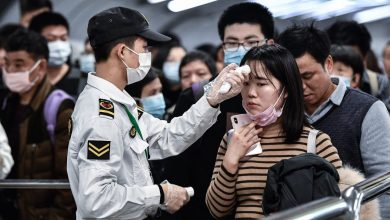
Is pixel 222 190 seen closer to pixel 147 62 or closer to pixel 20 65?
pixel 147 62

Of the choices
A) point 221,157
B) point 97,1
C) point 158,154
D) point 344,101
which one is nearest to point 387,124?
point 344,101

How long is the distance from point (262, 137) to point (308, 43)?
2.56 feet

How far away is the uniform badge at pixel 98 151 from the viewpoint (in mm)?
3225

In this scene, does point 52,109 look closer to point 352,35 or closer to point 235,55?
point 235,55

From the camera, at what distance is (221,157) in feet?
11.9

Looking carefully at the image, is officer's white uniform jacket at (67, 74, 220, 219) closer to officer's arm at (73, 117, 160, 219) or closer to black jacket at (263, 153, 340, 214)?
officer's arm at (73, 117, 160, 219)

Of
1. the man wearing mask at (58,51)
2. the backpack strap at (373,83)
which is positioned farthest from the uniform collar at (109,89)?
the man wearing mask at (58,51)

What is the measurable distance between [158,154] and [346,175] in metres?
0.93

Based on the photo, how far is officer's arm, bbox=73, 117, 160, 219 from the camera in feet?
10.5

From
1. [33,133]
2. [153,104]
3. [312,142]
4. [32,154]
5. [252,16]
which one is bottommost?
[32,154]

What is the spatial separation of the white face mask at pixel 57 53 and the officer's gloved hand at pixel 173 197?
3.34 meters

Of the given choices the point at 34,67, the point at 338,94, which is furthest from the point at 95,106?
the point at 34,67

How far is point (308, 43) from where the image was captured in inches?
161

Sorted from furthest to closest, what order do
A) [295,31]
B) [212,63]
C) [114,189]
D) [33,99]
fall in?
1. [212,63]
2. [33,99]
3. [295,31]
4. [114,189]
